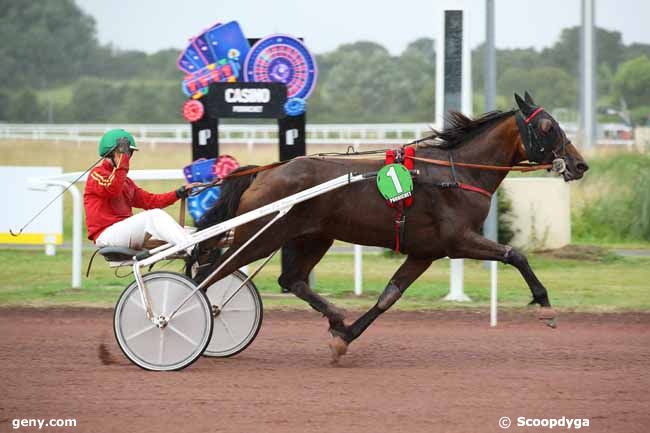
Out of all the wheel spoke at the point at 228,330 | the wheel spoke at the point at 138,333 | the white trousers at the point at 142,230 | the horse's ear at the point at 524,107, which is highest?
the horse's ear at the point at 524,107

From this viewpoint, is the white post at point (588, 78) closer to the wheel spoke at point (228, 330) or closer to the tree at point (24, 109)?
the wheel spoke at point (228, 330)

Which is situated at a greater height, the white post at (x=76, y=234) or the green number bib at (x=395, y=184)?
the green number bib at (x=395, y=184)

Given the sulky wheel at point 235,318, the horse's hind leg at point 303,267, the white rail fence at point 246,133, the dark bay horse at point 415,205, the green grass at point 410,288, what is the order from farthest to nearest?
the white rail fence at point 246,133 → the green grass at point 410,288 → the horse's hind leg at point 303,267 → the sulky wheel at point 235,318 → the dark bay horse at point 415,205

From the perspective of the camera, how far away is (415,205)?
24.1 feet

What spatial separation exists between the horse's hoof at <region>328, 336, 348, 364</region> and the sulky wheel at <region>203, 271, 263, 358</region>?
0.60m

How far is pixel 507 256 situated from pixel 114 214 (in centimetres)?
268

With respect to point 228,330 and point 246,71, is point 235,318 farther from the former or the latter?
point 246,71

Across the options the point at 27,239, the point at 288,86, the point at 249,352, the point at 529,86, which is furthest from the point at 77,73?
the point at 249,352

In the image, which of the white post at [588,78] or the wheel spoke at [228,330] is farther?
the white post at [588,78]

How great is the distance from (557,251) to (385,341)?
256 inches

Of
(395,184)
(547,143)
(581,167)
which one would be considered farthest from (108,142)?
(581,167)

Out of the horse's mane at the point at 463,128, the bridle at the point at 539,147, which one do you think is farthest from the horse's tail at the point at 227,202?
the bridle at the point at 539,147

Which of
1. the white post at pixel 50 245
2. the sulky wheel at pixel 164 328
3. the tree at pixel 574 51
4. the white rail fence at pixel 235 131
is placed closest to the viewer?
the sulky wheel at pixel 164 328

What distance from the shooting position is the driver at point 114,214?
703cm
